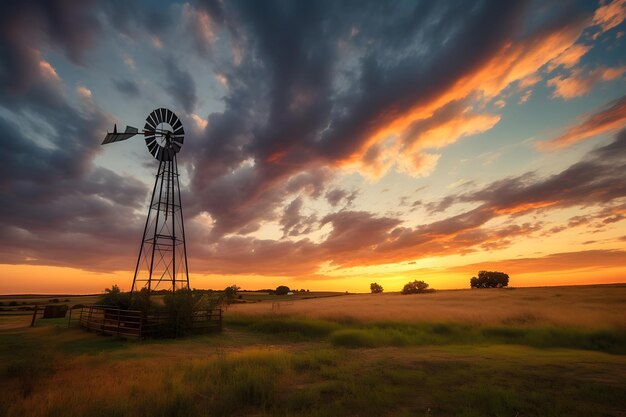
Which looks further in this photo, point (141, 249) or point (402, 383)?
point (141, 249)

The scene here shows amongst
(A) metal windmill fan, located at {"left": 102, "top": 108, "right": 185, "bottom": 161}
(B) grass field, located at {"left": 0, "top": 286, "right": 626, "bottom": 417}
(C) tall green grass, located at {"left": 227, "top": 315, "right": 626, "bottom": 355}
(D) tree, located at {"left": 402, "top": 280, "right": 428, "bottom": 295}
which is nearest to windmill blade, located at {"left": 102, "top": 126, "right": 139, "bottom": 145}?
(A) metal windmill fan, located at {"left": 102, "top": 108, "right": 185, "bottom": 161}

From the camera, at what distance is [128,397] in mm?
9211

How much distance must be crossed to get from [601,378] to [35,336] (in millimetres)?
35350

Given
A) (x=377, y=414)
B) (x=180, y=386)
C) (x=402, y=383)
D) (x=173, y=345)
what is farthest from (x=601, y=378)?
(x=173, y=345)

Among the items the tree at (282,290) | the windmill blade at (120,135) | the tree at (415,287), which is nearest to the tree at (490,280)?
the tree at (415,287)

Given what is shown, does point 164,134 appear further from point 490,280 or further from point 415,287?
point 490,280

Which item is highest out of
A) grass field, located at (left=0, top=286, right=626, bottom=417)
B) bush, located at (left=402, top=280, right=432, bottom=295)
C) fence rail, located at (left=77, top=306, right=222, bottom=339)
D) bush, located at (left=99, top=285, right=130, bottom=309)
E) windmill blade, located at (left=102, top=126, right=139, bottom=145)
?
windmill blade, located at (left=102, top=126, right=139, bottom=145)

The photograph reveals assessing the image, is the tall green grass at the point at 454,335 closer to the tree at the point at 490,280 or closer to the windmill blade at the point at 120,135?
the windmill blade at the point at 120,135

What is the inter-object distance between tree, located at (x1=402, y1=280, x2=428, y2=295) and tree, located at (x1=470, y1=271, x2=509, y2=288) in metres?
18.5

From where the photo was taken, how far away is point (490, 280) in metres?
94.9

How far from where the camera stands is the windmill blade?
2894 cm

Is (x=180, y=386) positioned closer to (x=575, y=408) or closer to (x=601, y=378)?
(x=575, y=408)

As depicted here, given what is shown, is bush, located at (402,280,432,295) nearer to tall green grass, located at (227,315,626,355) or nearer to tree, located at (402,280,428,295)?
tree, located at (402,280,428,295)

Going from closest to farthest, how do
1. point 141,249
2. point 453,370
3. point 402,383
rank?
point 402,383 < point 453,370 < point 141,249
